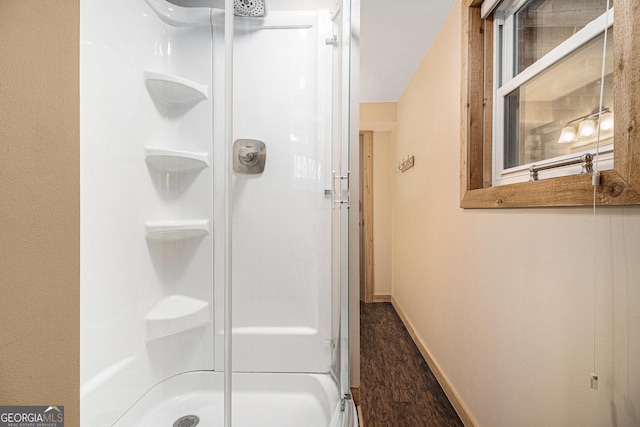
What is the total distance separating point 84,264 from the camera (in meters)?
0.96

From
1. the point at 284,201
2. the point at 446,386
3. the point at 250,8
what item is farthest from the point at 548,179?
the point at 446,386

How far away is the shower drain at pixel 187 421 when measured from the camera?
1063mm

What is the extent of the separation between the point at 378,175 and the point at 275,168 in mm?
2926

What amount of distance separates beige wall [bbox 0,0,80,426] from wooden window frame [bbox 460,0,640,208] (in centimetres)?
132

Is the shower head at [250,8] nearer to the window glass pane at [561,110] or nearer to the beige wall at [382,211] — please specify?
the window glass pane at [561,110]

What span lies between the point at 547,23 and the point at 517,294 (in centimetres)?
111

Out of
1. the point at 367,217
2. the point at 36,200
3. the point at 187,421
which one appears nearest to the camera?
the point at 36,200

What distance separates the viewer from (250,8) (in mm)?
1123

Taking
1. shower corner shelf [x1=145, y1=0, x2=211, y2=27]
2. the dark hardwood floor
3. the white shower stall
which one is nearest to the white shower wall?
the white shower stall

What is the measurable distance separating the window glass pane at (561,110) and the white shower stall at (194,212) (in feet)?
3.09

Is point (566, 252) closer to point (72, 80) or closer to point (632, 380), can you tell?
point (632, 380)

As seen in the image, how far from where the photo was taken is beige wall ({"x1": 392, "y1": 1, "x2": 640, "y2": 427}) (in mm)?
778

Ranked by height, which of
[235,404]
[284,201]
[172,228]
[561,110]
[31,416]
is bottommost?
[235,404]

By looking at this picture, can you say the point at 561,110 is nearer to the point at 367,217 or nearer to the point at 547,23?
the point at 547,23
